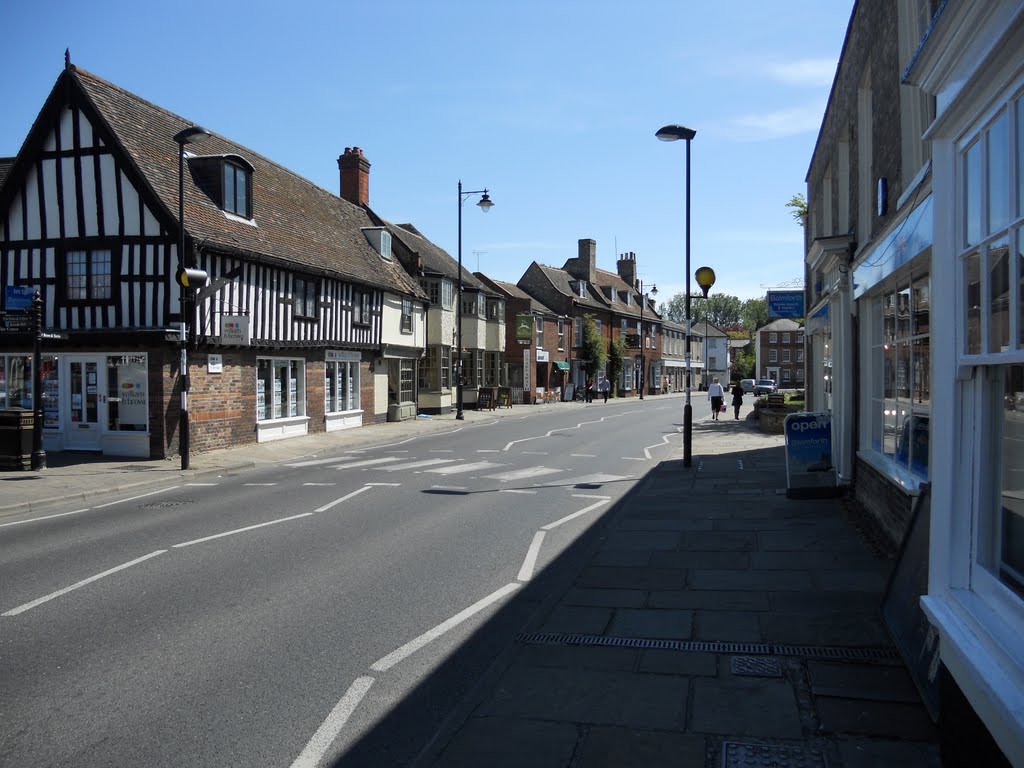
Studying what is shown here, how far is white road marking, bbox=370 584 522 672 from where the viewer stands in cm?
526

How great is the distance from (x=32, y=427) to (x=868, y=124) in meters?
15.8

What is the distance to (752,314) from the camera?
148375 millimetres

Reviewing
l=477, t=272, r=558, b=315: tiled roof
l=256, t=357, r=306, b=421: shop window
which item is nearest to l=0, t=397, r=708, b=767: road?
l=256, t=357, r=306, b=421: shop window

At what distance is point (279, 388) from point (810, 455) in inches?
617

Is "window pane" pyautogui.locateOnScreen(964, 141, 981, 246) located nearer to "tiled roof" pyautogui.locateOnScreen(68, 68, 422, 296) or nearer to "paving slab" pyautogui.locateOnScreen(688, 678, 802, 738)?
"paving slab" pyautogui.locateOnScreen(688, 678, 802, 738)

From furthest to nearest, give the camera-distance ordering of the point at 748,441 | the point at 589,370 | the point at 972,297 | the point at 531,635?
the point at 589,370 < the point at 748,441 < the point at 531,635 < the point at 972,297

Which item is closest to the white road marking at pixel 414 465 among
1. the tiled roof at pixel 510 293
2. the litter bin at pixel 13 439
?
the litter bin at pixel 13 439

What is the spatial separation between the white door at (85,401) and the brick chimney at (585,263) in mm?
46053

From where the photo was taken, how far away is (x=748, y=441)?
21469mm

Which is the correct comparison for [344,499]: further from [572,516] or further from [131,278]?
[131,278]

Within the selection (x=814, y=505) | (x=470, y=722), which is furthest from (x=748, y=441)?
(x=470, y=722)

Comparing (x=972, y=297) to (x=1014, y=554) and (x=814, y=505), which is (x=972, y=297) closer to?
(x=1014, y=554)

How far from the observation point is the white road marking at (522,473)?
1476 cm

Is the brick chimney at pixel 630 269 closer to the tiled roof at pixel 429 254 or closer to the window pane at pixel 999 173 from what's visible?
the tiled roof at pixel 429 254
